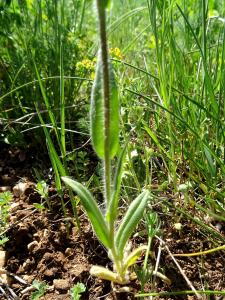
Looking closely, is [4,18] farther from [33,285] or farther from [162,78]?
[33,285]

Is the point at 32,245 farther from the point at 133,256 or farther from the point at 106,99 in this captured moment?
the point at 106,99

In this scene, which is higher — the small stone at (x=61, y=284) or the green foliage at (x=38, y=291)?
the green foliage at (x=38, y=291)

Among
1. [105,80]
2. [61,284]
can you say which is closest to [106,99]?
[105,80]

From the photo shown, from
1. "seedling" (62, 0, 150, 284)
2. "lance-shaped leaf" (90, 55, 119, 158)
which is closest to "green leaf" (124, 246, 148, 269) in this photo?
"seedling" (62, 0, 150, 284)

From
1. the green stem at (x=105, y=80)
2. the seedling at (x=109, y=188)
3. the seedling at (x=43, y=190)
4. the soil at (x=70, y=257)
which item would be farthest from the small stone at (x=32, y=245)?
the green stem at (x=105, y=80)

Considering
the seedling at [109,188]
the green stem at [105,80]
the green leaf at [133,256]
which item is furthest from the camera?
the green leaf at [133,256]

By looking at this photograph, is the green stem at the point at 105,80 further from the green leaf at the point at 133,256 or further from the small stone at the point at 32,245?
the small stone at the point at 32,245

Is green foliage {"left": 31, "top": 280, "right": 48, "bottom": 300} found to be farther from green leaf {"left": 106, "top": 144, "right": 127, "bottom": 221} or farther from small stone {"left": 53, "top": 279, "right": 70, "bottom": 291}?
green leaf {"left": 106, "top": 144, "right": 127, "bottom": 221}
